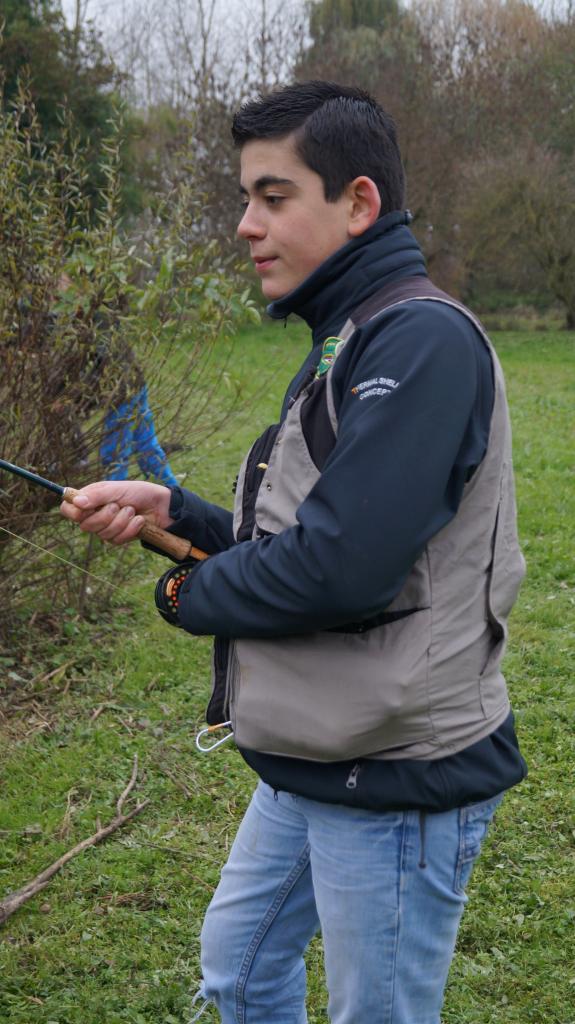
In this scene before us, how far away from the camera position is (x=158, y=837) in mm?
3820

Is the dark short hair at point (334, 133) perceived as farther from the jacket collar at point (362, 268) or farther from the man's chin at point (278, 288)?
the man's chin at point (278, 288)

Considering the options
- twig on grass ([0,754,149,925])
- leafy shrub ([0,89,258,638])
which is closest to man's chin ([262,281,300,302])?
twig on grass ([0,754,149,925])

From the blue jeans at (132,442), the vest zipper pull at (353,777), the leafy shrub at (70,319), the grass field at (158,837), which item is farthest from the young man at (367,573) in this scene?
the blue jeans at (132,442)

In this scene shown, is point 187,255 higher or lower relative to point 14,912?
higher

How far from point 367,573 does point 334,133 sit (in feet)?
2.46

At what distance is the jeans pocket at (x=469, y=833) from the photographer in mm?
1800

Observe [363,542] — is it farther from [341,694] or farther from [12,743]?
[12,743]

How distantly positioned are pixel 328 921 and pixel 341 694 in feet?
1.40

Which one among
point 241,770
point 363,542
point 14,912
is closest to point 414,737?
point 363,542

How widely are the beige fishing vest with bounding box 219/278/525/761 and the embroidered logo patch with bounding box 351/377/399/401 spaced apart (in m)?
0.11

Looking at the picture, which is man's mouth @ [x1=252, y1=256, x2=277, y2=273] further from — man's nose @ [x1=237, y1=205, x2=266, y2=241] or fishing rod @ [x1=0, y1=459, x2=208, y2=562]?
fishing rod @ [x1=0, y1=459, x2=208, y2=562]

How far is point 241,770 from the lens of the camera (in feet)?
14.1

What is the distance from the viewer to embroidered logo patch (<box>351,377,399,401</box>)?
1.55 metres

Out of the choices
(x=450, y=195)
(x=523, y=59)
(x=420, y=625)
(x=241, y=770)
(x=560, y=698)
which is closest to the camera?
(x=420, y=625)
